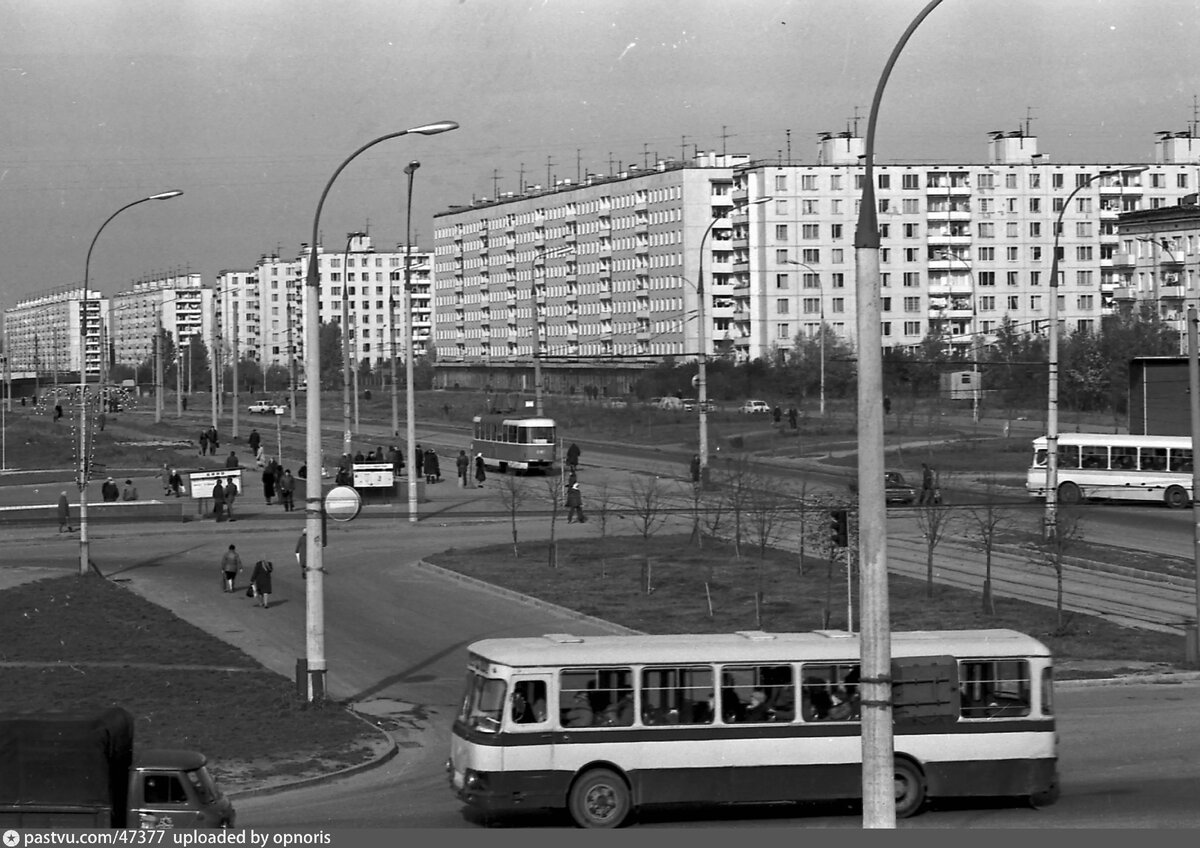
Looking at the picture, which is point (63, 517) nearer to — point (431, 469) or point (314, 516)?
point (431, 469)

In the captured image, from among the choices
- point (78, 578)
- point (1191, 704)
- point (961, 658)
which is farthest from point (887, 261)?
point (961, 658)

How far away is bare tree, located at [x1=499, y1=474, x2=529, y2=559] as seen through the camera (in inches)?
1510

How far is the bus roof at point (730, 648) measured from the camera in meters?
15.4

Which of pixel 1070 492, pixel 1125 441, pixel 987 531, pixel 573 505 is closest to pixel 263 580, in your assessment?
pixel 987 531

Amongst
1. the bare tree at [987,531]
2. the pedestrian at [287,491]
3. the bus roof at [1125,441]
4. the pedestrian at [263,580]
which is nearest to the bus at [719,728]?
the bare tree at [987,531]

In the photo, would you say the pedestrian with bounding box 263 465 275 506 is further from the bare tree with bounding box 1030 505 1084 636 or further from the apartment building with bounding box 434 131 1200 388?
the apartment building with bounding box 434 131 1200 388

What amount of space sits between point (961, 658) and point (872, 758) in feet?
23.1

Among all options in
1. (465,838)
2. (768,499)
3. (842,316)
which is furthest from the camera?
(842,316)

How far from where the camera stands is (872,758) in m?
9.15

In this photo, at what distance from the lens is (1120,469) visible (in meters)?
49.7

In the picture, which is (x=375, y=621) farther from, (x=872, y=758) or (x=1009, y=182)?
(x=1009, y=182)

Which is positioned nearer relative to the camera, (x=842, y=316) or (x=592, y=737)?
(x=592, y=737)

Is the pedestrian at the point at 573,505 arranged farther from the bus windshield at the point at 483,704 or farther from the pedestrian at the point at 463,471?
the bus windshield at the point at 483,704

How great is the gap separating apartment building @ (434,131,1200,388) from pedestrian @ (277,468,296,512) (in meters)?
29.8
